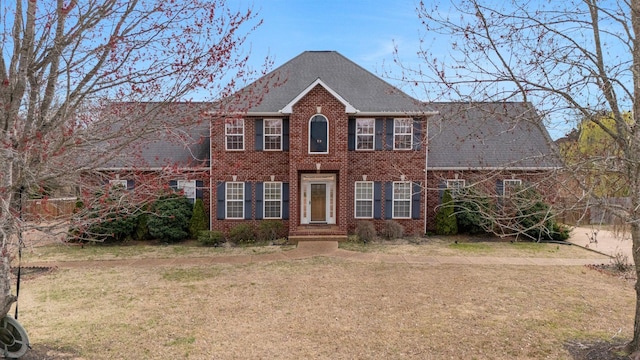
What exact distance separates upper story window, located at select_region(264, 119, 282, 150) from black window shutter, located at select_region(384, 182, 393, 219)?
4.67 meters

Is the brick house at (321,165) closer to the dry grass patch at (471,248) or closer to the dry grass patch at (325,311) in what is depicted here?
the dry grass patch at (471,248)

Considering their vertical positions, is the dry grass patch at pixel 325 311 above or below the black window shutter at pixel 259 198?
below

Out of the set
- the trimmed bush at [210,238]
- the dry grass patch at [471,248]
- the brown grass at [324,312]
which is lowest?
the brown grass at [324,312]

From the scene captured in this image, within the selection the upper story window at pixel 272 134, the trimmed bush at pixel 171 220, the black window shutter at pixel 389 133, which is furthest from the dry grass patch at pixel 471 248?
the trimmed bush at pixel 171 220

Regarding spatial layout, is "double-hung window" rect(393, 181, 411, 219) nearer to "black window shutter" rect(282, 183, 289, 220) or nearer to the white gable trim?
the white gable trim

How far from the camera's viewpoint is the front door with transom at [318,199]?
53.3 ft

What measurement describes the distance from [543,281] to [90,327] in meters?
9.83

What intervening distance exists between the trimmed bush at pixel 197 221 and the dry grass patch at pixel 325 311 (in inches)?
181

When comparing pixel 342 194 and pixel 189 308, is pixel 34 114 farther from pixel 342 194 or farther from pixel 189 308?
pixel 342 194

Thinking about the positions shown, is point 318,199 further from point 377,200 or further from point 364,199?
point 377,200

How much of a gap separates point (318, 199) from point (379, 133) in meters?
3.77

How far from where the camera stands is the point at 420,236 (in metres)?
15.7

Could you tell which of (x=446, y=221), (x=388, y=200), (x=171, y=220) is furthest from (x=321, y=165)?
(x=171, y=220)

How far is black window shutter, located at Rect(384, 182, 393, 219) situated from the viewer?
1584 centimetres
